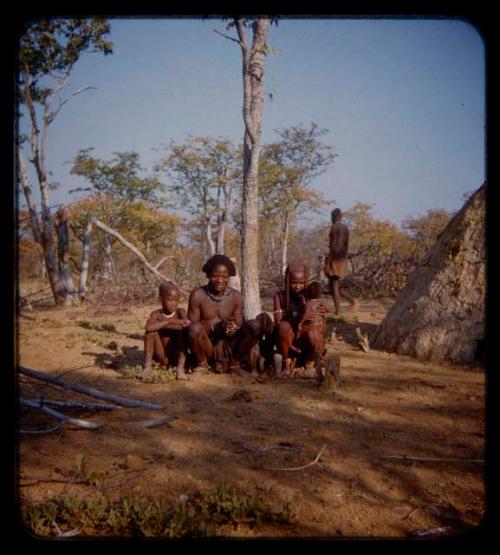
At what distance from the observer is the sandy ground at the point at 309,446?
7.22 feet

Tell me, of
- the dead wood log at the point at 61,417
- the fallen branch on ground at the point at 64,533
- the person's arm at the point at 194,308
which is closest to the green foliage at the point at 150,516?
the fallen branch on ground at the point at 64,533

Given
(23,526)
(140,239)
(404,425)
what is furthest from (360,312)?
(140,239)

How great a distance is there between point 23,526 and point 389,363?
4.30 metres

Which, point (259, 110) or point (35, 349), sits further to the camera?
point (259, 110)

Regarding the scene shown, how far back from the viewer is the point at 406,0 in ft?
6.39

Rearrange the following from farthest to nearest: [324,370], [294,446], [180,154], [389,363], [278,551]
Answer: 1. [180,154]
2. [389,363]
3. [324,370]
4. [294,446]
5. [278,551]

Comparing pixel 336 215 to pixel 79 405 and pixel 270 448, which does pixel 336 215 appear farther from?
pixel 79 405

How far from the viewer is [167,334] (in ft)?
15.7

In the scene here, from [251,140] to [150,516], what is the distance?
5.64 m

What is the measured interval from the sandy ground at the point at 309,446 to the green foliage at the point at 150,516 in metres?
0.09

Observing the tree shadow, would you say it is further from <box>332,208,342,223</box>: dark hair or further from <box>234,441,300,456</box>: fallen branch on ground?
<box>332,208,342,223</box>: dark hair

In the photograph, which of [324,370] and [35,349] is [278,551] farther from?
[35,349]

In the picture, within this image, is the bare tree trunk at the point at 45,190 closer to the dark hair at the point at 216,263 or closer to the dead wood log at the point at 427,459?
the dark hair at the point at 216,263

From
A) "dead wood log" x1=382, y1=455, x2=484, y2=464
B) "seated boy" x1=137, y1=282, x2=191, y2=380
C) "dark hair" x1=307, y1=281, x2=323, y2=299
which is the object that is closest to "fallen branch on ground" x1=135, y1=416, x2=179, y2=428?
"seated boy" x1=137, y1=282, x2=191, y2=380
